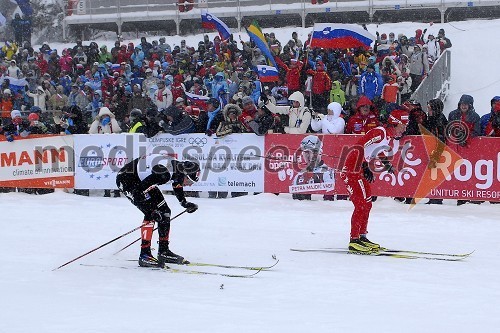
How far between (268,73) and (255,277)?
9.55m

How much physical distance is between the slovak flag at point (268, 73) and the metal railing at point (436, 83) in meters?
3.18

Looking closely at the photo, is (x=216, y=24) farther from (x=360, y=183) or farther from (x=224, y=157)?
(x=360, y=183)

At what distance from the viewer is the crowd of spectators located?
44.2 ft

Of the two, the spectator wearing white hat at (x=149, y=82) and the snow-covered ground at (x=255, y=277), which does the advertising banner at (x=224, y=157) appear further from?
the spectator wearing white hat at (x=149, y=82)

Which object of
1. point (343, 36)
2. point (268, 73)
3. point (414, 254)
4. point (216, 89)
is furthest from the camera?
point (216, 89)

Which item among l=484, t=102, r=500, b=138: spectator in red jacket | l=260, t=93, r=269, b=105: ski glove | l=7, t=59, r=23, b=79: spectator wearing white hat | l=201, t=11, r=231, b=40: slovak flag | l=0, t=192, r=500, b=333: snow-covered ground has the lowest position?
l=0, t=192, r=500, b=333: snow-covered ground

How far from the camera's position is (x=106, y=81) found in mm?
19438

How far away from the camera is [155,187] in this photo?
325 inches

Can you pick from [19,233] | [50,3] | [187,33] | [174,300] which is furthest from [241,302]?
[50,3]

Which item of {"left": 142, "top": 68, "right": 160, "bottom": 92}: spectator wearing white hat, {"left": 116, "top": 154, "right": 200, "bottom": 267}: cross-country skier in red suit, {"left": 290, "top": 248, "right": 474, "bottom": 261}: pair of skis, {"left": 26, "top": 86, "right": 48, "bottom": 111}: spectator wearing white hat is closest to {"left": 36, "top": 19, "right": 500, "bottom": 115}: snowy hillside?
{"left": 142, "top": 68, "right": 160, "bottom": 92}: spectator wearing white hat

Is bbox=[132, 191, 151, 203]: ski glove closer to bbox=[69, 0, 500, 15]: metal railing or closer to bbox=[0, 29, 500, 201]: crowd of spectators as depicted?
bbox=[0, 29, 500, 201]: crowd of spectators

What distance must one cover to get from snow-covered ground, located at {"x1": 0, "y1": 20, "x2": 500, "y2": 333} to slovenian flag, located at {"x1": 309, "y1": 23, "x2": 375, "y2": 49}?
14.2 ft

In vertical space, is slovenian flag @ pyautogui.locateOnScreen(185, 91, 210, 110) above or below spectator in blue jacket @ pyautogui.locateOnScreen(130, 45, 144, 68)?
below

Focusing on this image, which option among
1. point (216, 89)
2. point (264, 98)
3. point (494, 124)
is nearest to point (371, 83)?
point (264, 98)
